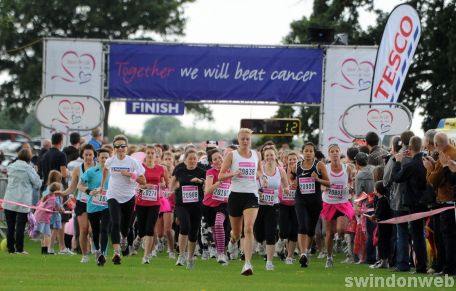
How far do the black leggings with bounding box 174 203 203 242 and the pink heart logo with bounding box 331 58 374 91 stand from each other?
1550 centimetres

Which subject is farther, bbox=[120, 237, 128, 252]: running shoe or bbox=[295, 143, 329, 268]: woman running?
bbox=[120, 237, 128, 252]: running shoe

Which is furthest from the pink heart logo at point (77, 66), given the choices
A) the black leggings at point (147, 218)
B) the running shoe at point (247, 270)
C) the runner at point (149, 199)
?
the running shoe at point (247, 270)

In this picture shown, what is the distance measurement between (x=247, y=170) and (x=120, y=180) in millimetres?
2333

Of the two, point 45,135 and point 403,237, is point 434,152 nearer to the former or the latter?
point 403,237

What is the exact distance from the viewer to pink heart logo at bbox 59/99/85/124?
31281 mm

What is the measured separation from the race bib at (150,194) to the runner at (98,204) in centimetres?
77

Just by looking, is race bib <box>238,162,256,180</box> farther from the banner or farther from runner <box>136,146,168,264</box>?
the banner

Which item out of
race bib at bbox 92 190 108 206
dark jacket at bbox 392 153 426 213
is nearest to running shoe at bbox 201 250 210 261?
race bib at bbox 92 190 108 206

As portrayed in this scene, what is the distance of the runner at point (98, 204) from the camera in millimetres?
21016

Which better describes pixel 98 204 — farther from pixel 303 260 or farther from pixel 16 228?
pixel 16 228

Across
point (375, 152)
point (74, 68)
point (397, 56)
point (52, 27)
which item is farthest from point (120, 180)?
point (52, 27)

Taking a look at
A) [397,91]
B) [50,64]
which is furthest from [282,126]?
[397,91]

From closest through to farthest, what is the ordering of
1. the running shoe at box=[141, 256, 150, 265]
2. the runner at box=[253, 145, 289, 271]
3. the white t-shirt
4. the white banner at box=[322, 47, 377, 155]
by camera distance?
the white t-shirt, the runner at box=[253, 145, 289, 271], the running shoe at box=[141, 256, 150, 265], the white banner at box=[322, 47, 377, 155]

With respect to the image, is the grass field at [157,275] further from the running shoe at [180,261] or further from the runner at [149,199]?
the runner at [149,199]
